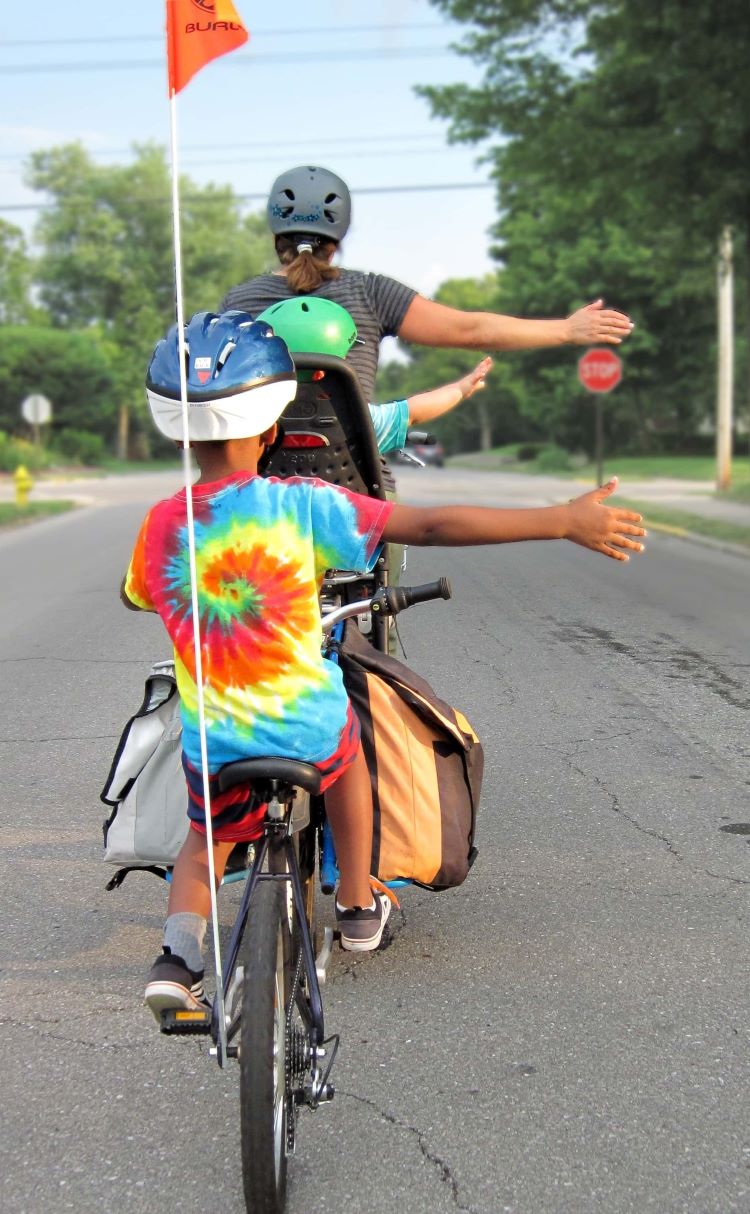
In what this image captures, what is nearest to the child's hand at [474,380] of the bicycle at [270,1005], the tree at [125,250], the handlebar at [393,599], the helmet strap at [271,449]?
the helmet strap at [271,449]

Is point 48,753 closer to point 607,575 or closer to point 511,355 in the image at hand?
point 607,575

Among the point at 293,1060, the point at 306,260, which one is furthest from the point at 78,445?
the point at 293,1060

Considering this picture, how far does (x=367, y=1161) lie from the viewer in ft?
10.2

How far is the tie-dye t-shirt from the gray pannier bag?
540 mm

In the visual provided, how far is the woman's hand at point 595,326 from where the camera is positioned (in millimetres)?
4148

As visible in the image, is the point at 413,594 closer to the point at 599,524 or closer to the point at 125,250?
the point at 599,524

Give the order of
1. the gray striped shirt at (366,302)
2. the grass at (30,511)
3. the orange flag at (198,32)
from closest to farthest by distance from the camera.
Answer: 1. the orange flag at (198,32)
2. the gray striped shirt at (366,302)
3. the grass at (30,511)

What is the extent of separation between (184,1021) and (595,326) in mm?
2223

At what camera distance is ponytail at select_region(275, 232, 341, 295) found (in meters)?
4.27

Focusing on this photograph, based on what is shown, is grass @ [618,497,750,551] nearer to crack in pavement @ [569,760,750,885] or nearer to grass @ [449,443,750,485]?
grass @ [449,443,750,485]

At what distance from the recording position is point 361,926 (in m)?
3.82

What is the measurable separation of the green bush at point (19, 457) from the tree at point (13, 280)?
86.8 feet

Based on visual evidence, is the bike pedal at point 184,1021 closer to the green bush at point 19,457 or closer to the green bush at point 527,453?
the green bush at point 19,457

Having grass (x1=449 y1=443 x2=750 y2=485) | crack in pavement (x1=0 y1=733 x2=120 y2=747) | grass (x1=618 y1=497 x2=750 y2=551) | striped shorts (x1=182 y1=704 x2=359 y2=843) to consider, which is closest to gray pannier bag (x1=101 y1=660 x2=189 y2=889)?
striped shorts (x1=182 y1=704 x2=359 y2=843)
